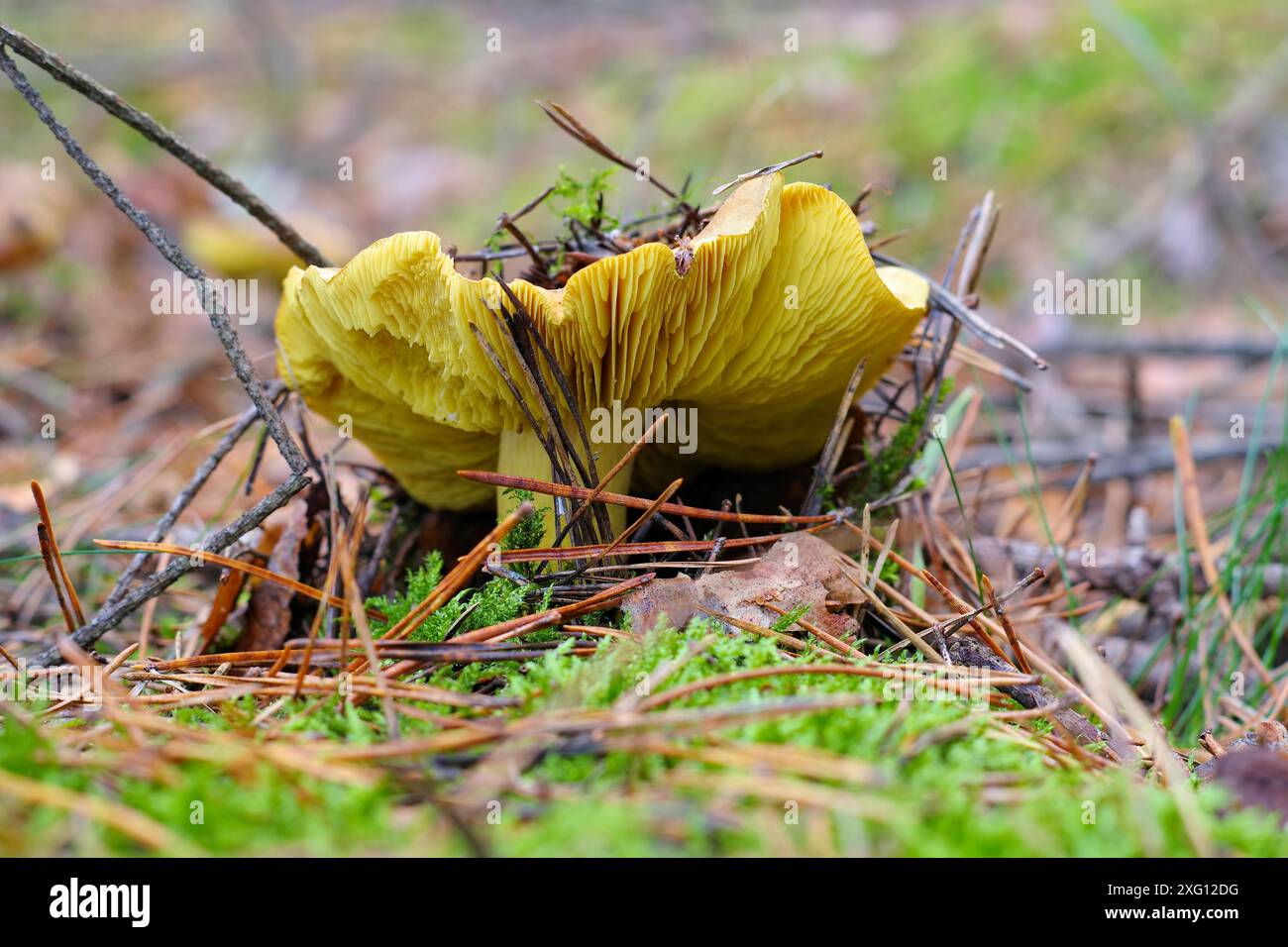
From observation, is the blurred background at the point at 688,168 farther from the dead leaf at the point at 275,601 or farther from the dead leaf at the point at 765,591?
the dead leaf at the point at 765,591

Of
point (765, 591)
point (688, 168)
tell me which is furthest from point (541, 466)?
point (688, 168)

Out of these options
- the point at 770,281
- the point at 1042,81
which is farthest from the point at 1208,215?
the point at 770,281

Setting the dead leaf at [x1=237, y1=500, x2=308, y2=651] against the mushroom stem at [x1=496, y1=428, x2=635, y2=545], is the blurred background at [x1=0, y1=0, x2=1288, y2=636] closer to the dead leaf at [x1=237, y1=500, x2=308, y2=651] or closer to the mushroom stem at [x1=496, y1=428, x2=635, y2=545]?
the dead leaf at [x1=237, y1=500, x2=308, y2=651]

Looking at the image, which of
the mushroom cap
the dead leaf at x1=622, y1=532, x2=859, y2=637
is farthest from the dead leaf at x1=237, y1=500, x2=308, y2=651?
the dead leaf at x1=622, y1=532, x2=859, y2=637

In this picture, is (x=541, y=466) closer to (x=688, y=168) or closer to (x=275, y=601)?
(x=275, y=601)
